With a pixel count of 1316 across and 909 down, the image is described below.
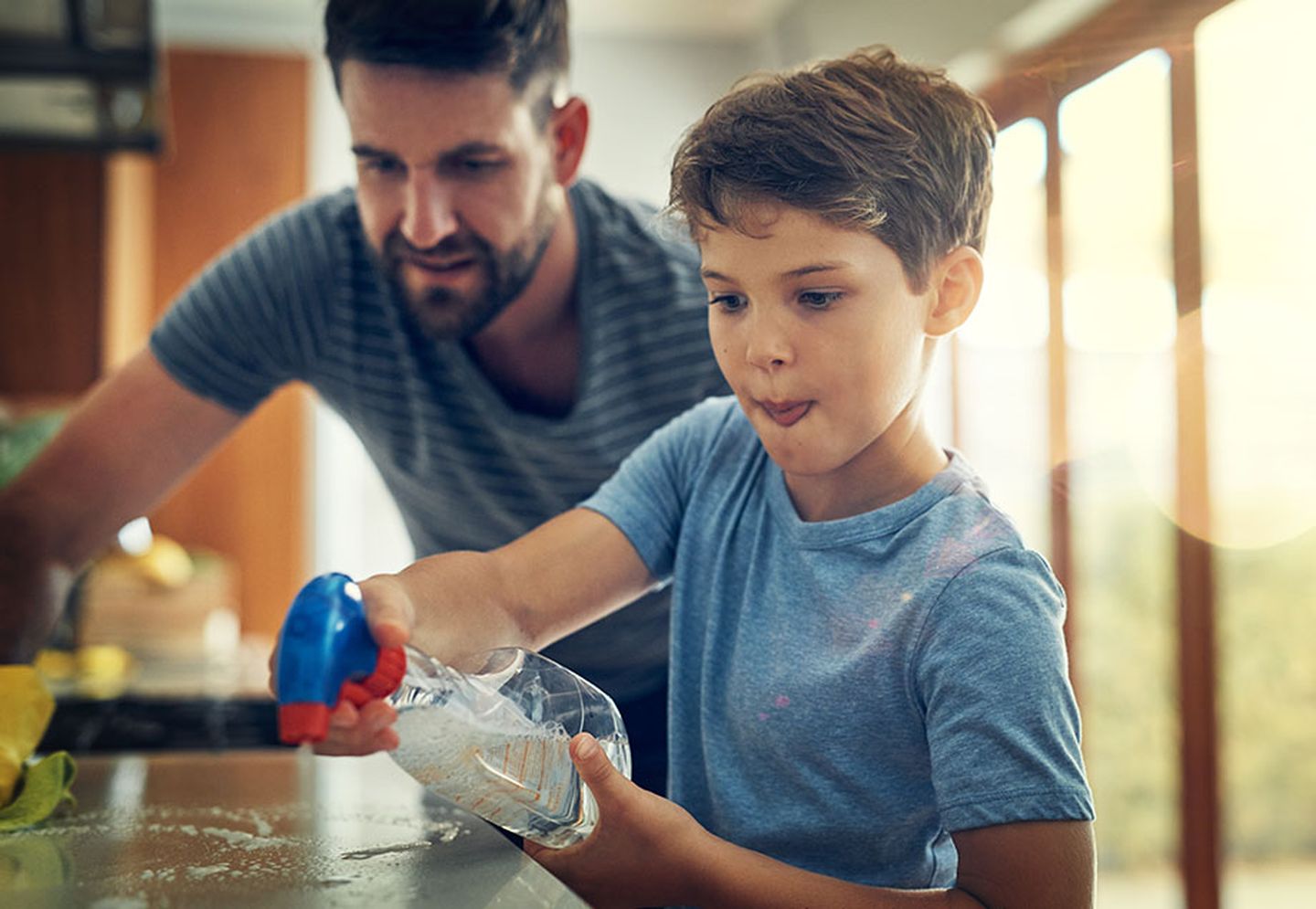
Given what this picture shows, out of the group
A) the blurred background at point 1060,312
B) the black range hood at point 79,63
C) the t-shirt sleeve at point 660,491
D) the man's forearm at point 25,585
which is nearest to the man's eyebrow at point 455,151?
the blurred background at point 1060,312

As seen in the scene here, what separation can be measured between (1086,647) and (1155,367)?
2.09 feet

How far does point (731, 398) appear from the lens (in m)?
0.79

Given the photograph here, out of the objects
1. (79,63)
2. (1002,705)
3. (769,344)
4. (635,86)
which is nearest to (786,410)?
(769,344)

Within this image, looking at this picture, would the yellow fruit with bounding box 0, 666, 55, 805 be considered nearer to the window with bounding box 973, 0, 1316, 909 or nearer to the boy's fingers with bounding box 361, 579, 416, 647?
the boy's fingers with bounding box 361, 579, 416, 647

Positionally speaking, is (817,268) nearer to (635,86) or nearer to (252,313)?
(252,313)

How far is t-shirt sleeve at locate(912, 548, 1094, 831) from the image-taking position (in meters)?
0.54

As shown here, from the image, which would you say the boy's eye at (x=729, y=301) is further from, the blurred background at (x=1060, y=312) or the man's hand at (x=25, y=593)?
the man's hand at (x=25, y=593)

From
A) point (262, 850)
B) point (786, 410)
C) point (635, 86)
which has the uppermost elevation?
point (635, 86)

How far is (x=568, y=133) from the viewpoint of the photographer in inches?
37.7

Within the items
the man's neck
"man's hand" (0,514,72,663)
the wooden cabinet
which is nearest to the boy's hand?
the man's neck

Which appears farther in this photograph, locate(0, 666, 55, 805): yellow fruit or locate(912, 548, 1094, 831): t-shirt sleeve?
locate(0, 666, 55, 805): yellow fruit

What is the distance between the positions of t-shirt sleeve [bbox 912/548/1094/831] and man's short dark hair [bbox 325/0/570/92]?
52 centimetres

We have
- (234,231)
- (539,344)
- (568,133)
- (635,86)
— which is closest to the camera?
(568,133)

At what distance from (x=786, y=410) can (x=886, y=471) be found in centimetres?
8
